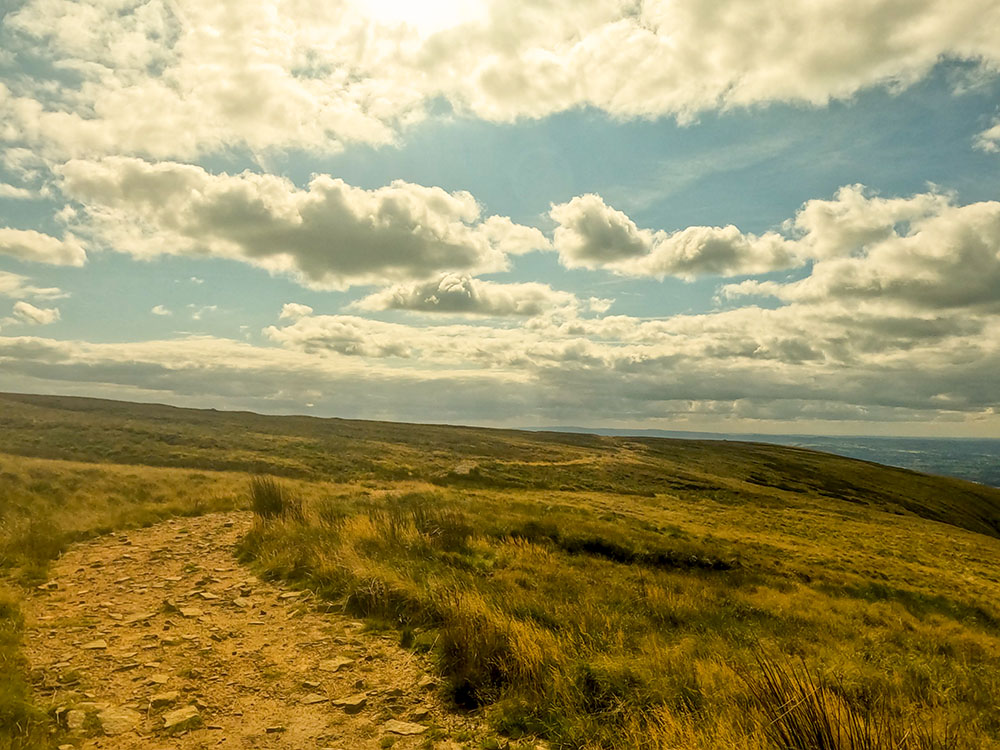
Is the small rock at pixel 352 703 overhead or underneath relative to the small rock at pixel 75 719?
underneath

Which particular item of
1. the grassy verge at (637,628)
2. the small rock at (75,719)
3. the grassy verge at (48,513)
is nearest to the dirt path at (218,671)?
the small rock at (75,719)

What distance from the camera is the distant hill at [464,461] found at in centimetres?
4434

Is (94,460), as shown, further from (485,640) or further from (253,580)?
(485,640)

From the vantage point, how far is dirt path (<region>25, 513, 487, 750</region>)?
20.8 feet

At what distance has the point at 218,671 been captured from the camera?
793 centimetres

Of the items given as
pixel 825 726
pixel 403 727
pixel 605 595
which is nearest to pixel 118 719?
pixel 403 727

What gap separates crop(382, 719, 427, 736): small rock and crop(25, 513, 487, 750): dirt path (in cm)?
2

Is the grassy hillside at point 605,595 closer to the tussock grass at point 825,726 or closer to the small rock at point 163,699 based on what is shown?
the tussock grass at point 825,726

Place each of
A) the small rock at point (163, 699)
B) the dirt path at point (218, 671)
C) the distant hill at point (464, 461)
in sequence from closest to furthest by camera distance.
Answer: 1. the dirt path at point (218, 671)
2. the small rock at point (163, 699)
3. the distant hill at point (464, 461)

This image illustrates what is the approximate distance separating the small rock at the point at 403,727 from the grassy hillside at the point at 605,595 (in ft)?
2.37

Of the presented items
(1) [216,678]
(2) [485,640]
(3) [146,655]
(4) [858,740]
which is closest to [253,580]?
(3) [146,655]

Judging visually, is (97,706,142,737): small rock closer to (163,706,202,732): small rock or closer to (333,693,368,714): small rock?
(163,706,202,732): small rock

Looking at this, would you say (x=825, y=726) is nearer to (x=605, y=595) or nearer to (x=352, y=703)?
(x=352, y=703)

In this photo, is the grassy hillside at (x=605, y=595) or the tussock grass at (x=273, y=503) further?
the tussock grass at (x=273, y=503)
